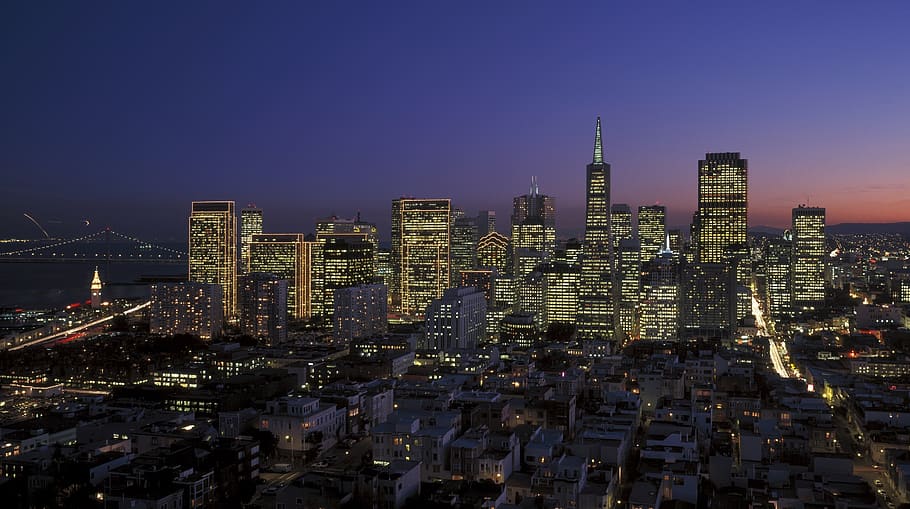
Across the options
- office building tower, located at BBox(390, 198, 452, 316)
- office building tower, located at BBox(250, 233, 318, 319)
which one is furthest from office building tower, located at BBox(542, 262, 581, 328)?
office building tower, located at BBox(250, 233, 318, 319)

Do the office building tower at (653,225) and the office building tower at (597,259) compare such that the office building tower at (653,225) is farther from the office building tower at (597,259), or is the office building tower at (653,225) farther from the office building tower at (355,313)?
the office building tower at (355,313)

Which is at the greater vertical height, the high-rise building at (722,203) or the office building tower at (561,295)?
the high-rise building at (722,203)

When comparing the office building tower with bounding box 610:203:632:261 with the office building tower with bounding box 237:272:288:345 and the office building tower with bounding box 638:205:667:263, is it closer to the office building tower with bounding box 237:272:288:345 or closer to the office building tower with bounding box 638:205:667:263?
the office building tower with bounding box 638:205:667:263

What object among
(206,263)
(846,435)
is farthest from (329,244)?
(846,435)

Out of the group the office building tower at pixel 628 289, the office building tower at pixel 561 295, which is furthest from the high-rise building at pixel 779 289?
the office building tower at pixel 561 295

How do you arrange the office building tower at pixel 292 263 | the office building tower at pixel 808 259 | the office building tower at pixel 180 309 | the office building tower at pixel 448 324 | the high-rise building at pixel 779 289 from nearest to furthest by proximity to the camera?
the office building tower at pixel 448 324, the office building tower at pixel 180 309, the high-rise building at pixel 779 289, the office building tower at pixel 808 259, the office building tower at pixel 292 263

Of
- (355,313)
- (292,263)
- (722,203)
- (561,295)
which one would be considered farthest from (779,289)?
(292,263)

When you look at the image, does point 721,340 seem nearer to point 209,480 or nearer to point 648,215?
point 209,480
